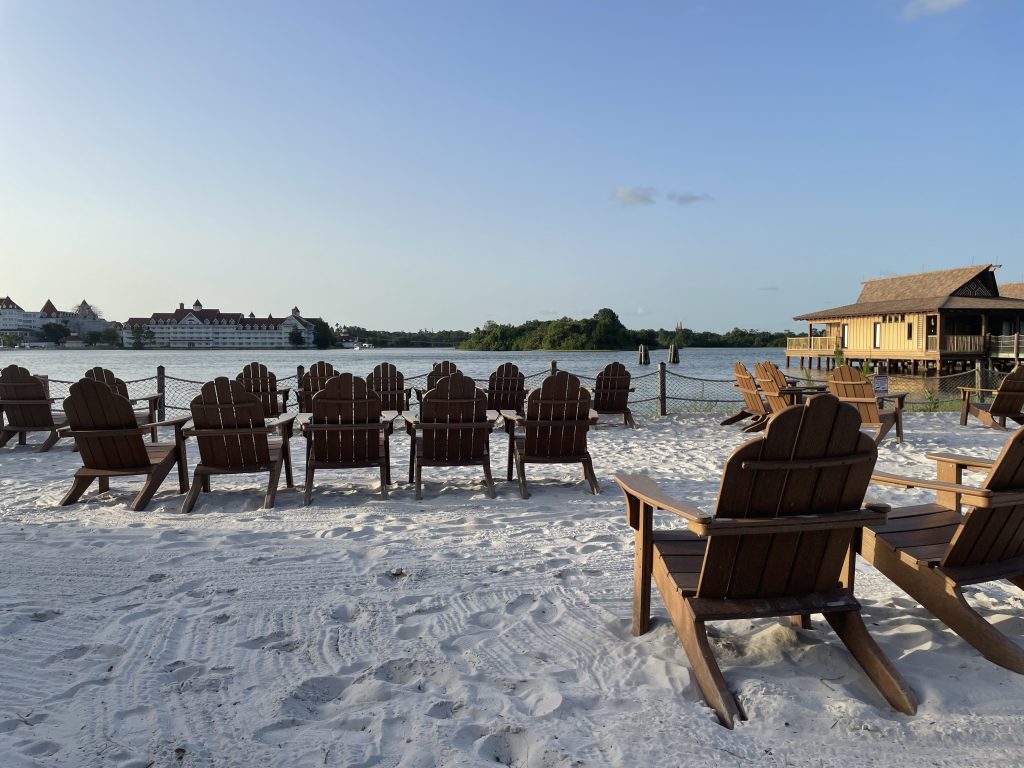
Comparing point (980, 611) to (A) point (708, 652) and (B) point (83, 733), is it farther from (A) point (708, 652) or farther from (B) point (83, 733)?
(B) point (83, 733)

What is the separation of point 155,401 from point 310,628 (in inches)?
254

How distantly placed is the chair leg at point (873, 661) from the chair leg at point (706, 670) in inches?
19.4

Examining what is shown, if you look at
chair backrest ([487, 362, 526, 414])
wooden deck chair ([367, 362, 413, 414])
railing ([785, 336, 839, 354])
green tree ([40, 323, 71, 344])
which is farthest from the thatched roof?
green tree ([40, 323, 71, 344])

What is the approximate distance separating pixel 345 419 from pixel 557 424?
1.83m

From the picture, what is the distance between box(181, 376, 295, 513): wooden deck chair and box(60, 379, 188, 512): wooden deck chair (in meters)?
0.32

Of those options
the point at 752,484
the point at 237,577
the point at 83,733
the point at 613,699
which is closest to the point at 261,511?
the point at 237,577

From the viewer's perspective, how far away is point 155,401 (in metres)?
8.30

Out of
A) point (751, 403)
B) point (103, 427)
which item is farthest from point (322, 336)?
point (103, 427)

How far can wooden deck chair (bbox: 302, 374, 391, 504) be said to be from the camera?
5.54 metres

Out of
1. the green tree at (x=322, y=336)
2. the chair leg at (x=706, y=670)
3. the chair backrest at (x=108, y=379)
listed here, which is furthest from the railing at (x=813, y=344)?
the green tree at (x=322, y=336)

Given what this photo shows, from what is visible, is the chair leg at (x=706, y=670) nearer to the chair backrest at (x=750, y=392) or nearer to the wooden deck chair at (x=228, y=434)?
the wooden deck chair at (x=228, y=434)

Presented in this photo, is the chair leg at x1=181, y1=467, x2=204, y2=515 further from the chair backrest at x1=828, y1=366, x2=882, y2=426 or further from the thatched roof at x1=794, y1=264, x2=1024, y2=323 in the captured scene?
the thatched roof at x1=794, y1=264, x2=1024, y2=323

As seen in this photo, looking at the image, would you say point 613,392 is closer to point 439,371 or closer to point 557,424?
point 439,371

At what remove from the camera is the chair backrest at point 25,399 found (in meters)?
8.04
